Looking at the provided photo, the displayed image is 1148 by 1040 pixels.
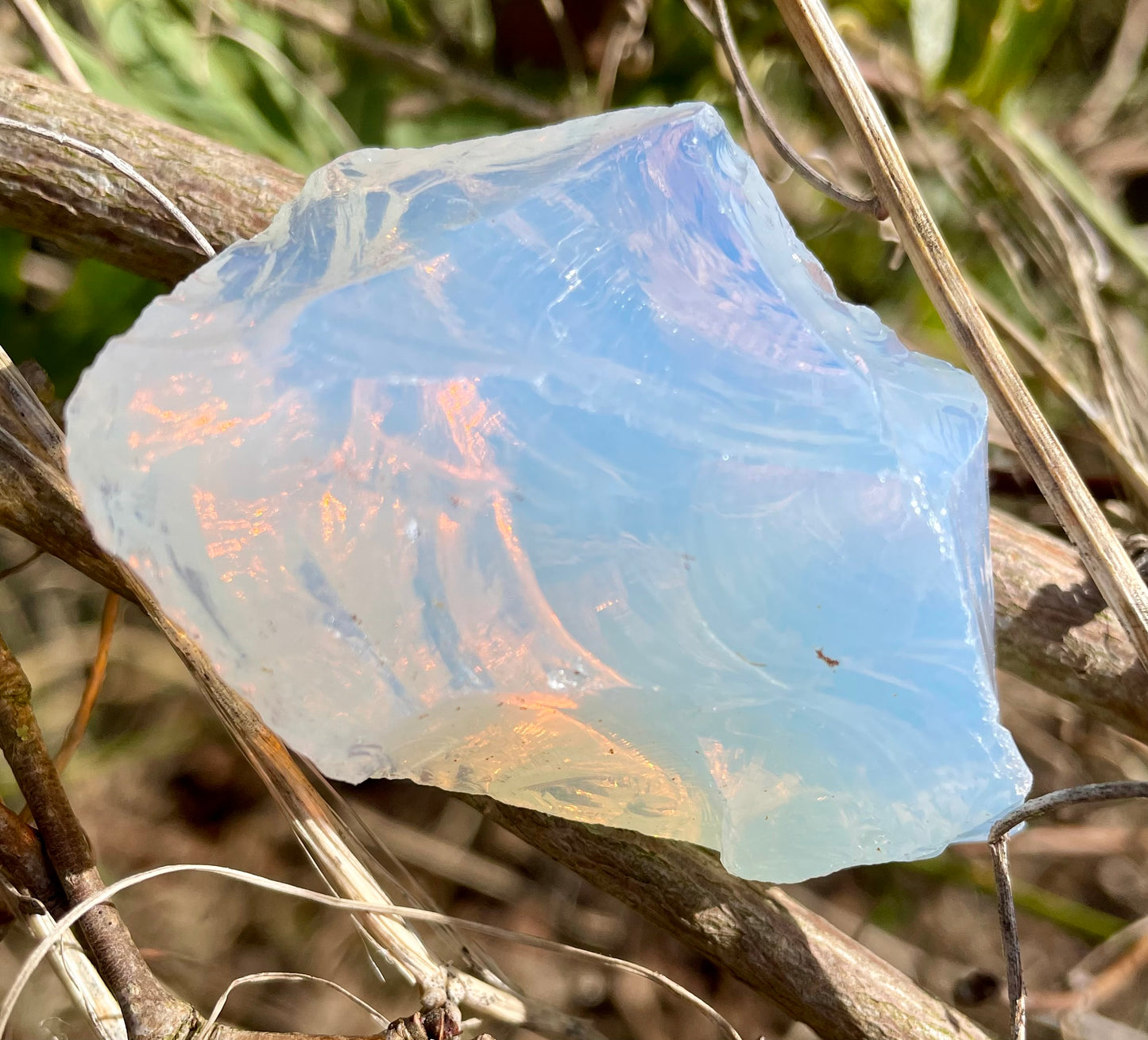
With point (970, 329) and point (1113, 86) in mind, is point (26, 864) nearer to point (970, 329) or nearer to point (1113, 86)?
point (970, 329)

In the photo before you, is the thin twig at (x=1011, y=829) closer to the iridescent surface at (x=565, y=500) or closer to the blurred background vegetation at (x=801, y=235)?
the iridescent surface at (x=565, y=500)

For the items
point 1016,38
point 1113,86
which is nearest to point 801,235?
point 1016,38

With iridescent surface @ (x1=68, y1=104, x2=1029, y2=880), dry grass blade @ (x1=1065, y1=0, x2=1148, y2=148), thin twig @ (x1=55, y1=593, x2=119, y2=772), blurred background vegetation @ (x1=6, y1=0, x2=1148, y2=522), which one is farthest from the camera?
dry grass blade @ (x1=1065, y1=0, x2=1148, y2=148)

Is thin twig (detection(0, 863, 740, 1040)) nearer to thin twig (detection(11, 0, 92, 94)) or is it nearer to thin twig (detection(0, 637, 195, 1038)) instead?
thin twig (detection(0, 637, 195, 1038))

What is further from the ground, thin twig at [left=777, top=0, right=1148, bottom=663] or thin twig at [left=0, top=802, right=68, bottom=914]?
thin twig at [left=777, top=0, right=1148, bottom=663]

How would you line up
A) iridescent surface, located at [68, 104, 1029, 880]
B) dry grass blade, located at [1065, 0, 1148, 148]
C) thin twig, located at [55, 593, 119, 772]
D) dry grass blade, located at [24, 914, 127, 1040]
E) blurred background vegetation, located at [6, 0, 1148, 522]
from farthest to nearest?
dry grass blade, located at [1065, 0, 1148, 148]
blurred background vegetation, located at [6, 0, 1148, 522]
thin twig, located at [55, 593, 119, 772]
dry grass blade, located at [24, 914, 127, 1040]
iridescent surface, located at [68, 104, 1029, 880]

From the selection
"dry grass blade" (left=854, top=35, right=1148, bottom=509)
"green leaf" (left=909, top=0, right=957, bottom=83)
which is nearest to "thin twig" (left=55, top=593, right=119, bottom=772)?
"dry grass blade" (left=854, top=35, right=1148, bottom=509)

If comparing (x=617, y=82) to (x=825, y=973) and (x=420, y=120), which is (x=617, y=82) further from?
(x=825, y=973)

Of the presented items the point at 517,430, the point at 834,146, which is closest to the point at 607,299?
Answer: the point at 517,430
